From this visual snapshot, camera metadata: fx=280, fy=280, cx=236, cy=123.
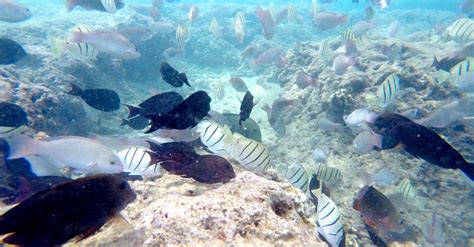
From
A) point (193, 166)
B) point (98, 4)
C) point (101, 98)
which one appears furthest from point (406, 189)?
point (98, 4)

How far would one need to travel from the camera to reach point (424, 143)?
3127mm

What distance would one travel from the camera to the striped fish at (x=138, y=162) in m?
3.07

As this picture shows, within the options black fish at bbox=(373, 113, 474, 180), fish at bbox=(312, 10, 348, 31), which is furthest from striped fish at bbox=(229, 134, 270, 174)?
fish at bbox=(312, 10, 348, 31)

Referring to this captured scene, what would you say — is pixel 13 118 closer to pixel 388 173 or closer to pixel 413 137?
pixel 413 137

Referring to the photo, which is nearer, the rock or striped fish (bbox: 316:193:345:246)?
the rock

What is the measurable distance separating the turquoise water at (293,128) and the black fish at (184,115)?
0.01 meters

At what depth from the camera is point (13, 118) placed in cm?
468

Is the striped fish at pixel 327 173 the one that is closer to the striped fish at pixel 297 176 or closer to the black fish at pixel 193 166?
the striped fish at pixel 297 176

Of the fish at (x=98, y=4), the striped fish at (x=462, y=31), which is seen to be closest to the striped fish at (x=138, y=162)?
the fish at (x=98, y=4)

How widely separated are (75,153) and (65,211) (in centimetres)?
188

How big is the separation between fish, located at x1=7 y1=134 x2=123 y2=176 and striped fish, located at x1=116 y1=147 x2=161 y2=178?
0.26 feet

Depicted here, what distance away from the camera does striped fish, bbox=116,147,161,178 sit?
307 cm

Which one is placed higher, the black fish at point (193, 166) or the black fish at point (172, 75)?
the black fish at point (172, 75)

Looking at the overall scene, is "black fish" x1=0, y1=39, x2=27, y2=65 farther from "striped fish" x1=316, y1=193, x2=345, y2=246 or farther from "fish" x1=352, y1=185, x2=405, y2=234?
"fish" x1=352, y1=185, x2=405, y2=234
